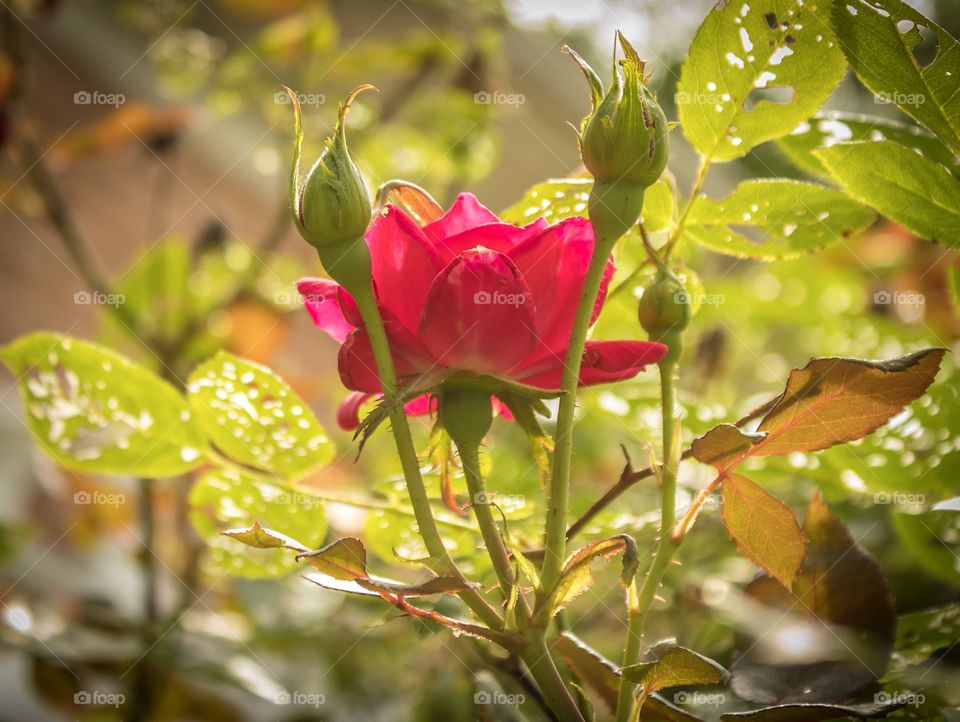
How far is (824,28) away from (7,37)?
2.29 feet

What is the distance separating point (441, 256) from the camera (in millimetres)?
214

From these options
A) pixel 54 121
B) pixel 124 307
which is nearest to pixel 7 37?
pixel 124 307

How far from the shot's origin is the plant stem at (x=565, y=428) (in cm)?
20

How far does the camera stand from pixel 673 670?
0.19 m

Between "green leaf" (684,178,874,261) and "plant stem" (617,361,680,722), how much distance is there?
3.2 inches

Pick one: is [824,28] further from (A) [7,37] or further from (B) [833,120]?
(A) [7,37]
